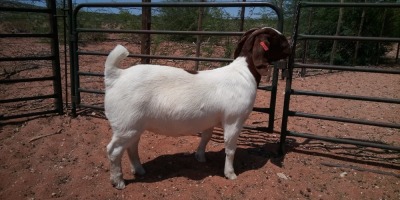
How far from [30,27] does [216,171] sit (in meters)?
14.0

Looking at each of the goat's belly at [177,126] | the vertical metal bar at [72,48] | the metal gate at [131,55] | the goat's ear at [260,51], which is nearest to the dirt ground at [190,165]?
the vertical metal bar at [72,48]

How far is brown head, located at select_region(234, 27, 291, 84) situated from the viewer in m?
3.18

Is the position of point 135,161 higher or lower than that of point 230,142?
lower

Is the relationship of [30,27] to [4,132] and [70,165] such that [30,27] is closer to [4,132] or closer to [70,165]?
[4,132]

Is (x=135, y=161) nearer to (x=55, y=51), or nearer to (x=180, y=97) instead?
(x=180, y=97)

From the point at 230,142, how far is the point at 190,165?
69 cm

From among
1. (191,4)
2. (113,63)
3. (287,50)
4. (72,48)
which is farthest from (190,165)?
(72,48)

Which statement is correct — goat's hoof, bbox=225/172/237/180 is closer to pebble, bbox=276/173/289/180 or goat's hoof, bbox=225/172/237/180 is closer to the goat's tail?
→ pebble, bbox=276/173/289/180

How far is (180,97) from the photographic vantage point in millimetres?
3031

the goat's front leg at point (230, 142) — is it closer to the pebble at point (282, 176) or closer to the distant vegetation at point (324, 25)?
the pebble at point (282, 176)

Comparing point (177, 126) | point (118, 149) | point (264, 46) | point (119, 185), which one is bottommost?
point (119, 185)

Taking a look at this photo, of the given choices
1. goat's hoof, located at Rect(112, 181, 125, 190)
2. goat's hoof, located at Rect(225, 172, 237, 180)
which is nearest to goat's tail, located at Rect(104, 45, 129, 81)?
goat's hoof, located at Rect(112, 181, 125, 190)

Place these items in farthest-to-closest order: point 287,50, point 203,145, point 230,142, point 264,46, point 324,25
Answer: point 324,25 < point 203,145 < point 287,50 < point 230,142 < point 264,46

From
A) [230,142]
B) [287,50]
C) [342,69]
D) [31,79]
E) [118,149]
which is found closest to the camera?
[118,149]
